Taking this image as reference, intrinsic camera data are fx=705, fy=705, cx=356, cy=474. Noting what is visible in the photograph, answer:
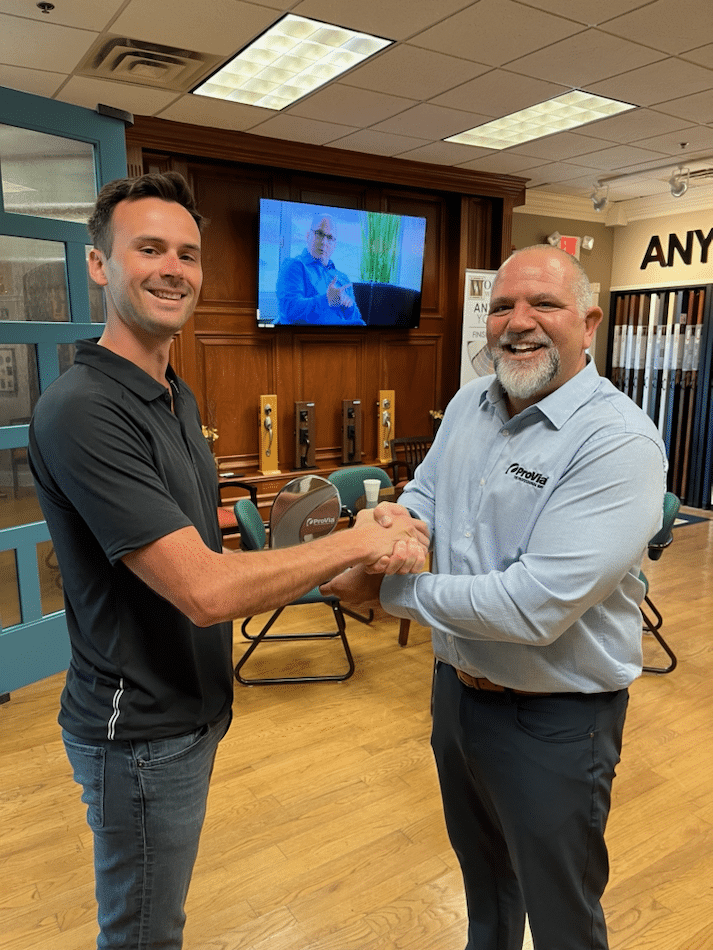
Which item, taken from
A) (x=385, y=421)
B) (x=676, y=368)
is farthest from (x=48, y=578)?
(x=676, y=368)

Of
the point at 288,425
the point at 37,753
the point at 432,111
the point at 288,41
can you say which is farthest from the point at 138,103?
the point at 37,753

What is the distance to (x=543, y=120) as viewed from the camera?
16.4ft

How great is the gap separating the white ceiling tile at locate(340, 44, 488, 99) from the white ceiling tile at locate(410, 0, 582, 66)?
102mm

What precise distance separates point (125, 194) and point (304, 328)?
15.7 feet

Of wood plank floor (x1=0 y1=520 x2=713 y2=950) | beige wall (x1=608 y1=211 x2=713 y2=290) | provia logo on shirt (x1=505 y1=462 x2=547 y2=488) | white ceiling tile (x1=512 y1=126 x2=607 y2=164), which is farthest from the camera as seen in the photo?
beige wall (x1=608 y1=211 x2=713 y2=290)

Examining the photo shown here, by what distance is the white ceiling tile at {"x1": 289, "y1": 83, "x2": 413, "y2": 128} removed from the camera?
4320 mm

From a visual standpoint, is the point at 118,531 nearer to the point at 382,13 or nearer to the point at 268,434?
the point at 382,13

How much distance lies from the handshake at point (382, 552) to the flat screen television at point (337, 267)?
174 inches

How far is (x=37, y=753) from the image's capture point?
9.36 feet

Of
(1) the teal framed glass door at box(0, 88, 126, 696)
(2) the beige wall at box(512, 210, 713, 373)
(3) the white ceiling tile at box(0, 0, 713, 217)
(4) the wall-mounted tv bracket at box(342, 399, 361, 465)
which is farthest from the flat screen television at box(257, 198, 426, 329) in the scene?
(1) the teal framed glass door at box(0, 88, 126, 696)

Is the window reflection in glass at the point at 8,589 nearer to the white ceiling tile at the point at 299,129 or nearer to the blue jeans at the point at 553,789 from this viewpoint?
the blue jeans at the point at 553,789

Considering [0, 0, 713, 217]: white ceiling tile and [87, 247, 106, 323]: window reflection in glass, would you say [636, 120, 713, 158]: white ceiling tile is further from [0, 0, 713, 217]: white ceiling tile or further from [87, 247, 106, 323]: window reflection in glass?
[87, 247, 106, 323]: window reflection in glass

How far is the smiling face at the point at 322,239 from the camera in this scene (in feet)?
18.8

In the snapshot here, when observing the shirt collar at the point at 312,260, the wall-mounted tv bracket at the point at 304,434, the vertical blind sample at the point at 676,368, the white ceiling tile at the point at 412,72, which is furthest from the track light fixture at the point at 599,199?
the wall-mounted tv bracket at the point at 304,434
